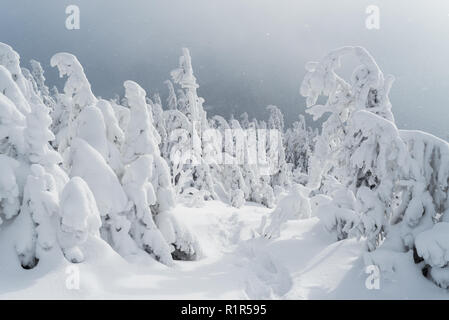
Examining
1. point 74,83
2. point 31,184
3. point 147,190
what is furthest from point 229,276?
point 74,83

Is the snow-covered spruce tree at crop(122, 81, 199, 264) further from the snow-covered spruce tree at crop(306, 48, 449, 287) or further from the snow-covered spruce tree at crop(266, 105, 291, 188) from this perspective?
the snow-covered spruce tree at crop(266, 105, 291, 188)

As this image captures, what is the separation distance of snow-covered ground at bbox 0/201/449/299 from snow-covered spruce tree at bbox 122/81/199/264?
78 cm

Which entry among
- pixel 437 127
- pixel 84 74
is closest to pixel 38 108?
pixel 84 74

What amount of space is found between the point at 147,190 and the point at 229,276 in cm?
391

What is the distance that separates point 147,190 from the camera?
11.5 metres

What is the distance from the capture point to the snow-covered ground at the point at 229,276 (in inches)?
297

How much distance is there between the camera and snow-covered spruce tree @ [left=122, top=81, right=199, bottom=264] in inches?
433

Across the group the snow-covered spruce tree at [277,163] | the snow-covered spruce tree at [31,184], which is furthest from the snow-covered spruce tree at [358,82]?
the snow-covered spruce tree at [277,163]

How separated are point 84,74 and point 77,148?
14.3 feet

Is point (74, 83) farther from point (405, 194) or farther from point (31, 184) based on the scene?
point (405, 194)

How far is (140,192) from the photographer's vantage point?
11.0 m

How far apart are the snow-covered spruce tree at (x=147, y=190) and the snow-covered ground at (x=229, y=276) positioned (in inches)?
30.6

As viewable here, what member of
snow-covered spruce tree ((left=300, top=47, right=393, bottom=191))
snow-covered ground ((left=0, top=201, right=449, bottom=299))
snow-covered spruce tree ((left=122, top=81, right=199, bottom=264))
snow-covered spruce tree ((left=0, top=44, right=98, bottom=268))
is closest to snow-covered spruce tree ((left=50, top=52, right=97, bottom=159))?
snow-covered spruce tree ((left=122, top=81, right=199, bottom=264))
